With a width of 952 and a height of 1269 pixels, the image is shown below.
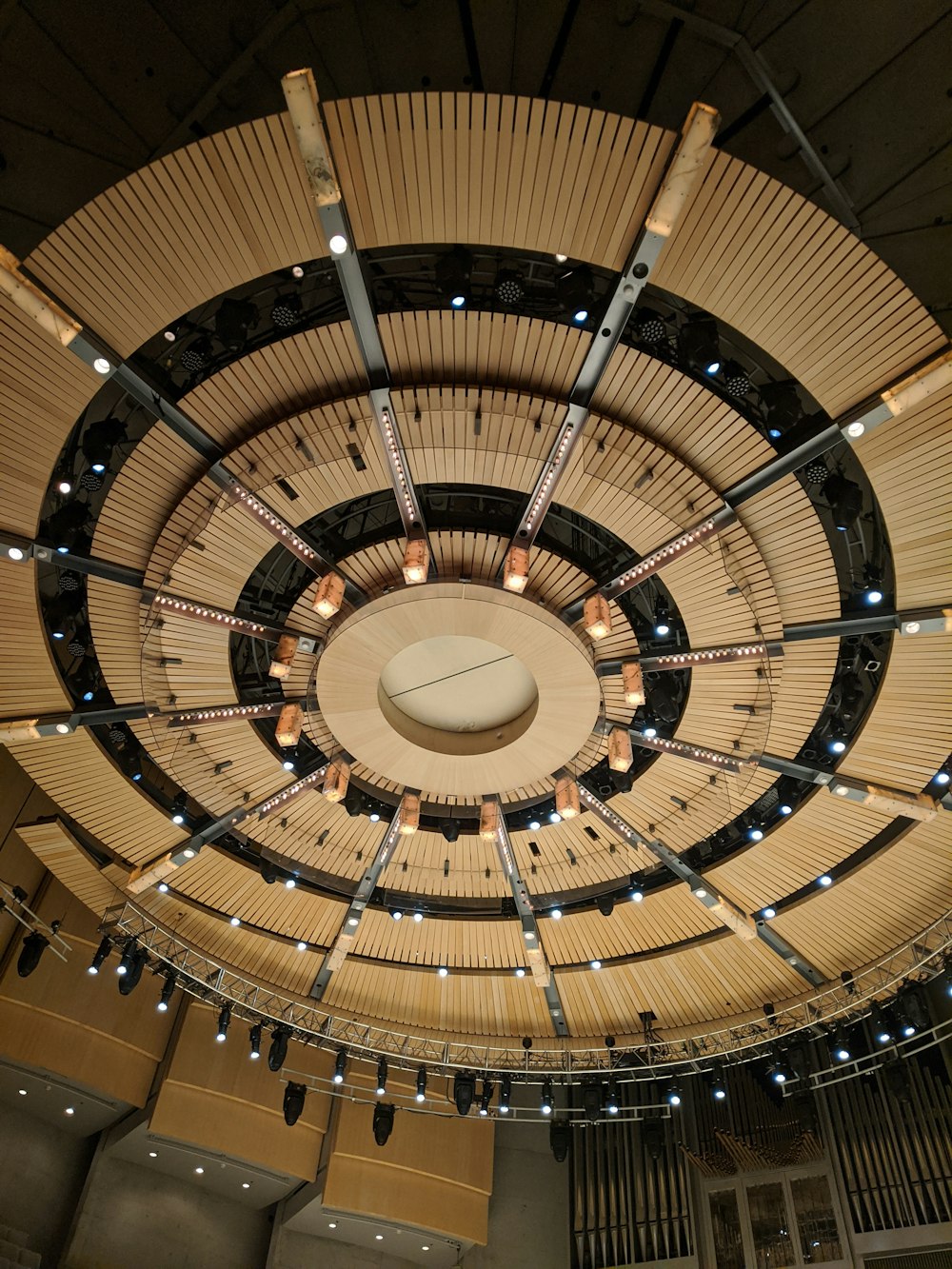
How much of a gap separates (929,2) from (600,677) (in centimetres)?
700

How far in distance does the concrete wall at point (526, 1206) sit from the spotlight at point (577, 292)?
50.8 feet

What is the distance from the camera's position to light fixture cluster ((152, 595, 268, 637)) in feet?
32.3

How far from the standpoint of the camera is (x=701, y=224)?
7297 mm

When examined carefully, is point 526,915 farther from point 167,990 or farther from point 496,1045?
point 167,990

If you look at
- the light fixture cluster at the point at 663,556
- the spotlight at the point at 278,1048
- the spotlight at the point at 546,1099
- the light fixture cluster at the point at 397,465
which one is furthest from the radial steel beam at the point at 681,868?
the spotlight at the point at 278,1048

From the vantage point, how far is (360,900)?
1281 cm

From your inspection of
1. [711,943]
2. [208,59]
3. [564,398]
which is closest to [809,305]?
[564,398]

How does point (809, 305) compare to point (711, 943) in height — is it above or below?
above

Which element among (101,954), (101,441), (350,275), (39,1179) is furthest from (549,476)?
(39,1179)

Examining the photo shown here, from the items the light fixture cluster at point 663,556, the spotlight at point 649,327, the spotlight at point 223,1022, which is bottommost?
the spotlight at point 223,1022

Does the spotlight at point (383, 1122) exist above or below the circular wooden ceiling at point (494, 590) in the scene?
below

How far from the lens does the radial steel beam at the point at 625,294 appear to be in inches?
260

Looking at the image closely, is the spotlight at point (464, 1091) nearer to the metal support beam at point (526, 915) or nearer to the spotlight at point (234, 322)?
the metal support beam at point (526, 915)

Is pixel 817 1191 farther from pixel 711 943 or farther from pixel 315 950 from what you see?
pixel 315 950
